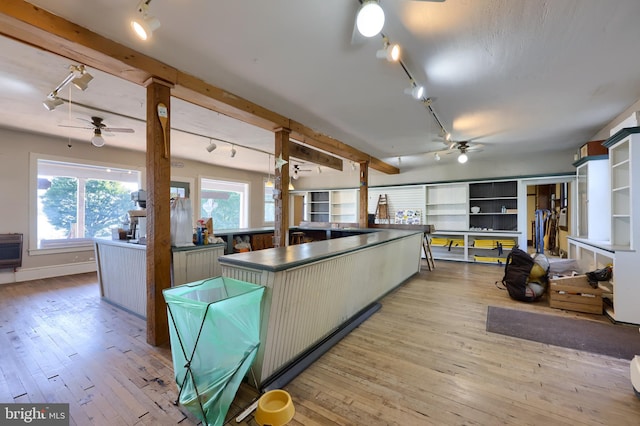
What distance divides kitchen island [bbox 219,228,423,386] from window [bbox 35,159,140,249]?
4.13m

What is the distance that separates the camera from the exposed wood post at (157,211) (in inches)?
95.2

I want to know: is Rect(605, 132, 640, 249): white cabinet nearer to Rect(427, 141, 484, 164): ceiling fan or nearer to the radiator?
Rect(427, 141, 484, 164): ceiling fan

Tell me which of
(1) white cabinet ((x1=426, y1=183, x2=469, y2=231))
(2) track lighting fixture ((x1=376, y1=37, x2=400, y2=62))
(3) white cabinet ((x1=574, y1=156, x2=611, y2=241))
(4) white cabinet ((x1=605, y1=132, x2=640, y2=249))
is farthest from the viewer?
(1) white cabinet ((x1=426, y1=183, x2=469, y2=231))

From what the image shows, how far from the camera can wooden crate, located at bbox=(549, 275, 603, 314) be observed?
3.28 metres

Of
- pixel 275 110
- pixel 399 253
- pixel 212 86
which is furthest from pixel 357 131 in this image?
pixel 212 86

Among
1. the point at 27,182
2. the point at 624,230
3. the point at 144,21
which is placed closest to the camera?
the point at 144,21

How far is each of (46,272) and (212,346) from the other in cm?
560

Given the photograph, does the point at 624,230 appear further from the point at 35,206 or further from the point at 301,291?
the point at 35,206

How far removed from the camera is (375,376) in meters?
2.02

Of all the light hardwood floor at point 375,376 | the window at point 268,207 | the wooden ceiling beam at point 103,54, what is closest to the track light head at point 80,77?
the wooden ceiling beam at point 103,54

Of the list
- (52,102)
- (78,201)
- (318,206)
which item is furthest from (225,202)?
(52,102)

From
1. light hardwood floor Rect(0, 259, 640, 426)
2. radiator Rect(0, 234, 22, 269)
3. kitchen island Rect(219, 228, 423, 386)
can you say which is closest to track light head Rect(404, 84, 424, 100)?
kitchen island Rect(219, 228, 423, 386)

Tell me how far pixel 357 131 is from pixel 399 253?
7.05ft

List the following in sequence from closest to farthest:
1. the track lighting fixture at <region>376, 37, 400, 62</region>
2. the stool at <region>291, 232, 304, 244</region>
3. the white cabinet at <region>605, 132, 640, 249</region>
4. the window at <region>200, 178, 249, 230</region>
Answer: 1. the track lighting fixture at <region>376, 37, 400, 62</region>
2. the white cabinet at <region>605, 132, 640, 249</region>
3. the stool at <region>291, 232, 304, 244</region>
4. the window at <region>200, 178, 249, 230</region>
